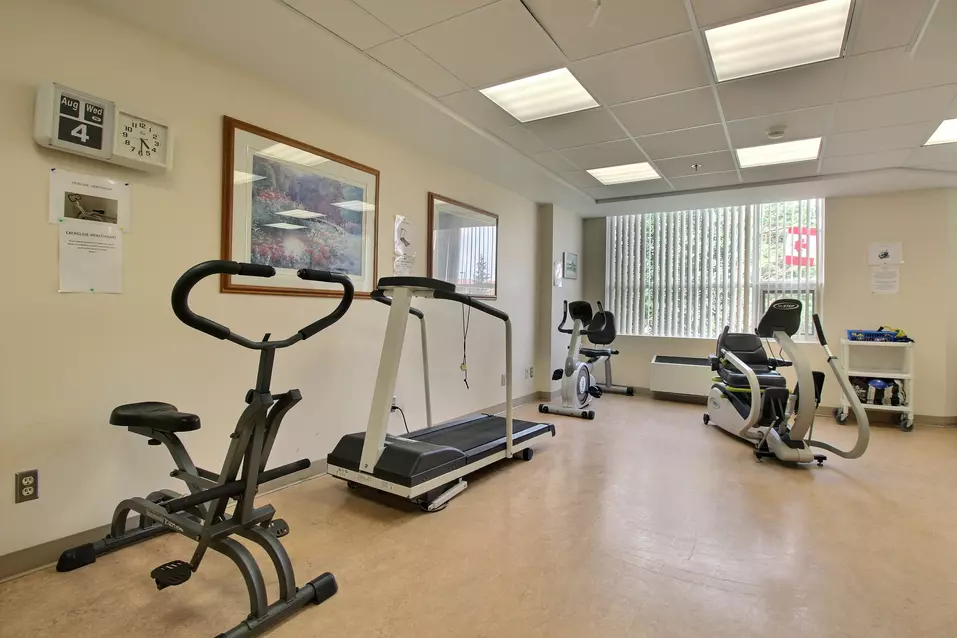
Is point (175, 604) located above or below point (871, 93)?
below

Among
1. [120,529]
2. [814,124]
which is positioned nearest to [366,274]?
[120,529]

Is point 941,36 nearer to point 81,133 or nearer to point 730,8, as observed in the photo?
point 730,8

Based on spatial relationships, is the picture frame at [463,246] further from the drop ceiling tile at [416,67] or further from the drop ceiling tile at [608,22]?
the drop ceiling tile at [608,22]

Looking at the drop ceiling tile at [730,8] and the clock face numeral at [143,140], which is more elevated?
the drop ceiling tile at [730,8]

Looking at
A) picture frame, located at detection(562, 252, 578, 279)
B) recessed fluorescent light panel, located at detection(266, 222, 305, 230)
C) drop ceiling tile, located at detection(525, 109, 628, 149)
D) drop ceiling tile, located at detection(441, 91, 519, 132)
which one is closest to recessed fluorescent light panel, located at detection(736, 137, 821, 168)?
drop ceiling tile, located at detection(525, 109, 628, 149)

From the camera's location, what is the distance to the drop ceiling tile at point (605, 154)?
4098 mm

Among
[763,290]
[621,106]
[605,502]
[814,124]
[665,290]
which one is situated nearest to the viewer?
[605,502]

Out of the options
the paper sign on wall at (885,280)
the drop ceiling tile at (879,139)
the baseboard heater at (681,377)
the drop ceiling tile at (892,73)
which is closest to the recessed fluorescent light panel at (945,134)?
the drop ceiling tile at (879,139)

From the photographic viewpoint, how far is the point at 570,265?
21.6 feet

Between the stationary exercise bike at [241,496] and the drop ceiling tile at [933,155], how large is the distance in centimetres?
500

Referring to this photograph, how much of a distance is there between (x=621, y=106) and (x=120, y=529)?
150 inches

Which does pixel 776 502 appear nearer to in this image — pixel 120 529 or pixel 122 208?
pixel 120 529

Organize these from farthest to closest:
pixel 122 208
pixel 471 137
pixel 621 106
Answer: pixel 471 137 → pixel 621 106 → pixel 122 208

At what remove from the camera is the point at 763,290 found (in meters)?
5.98
